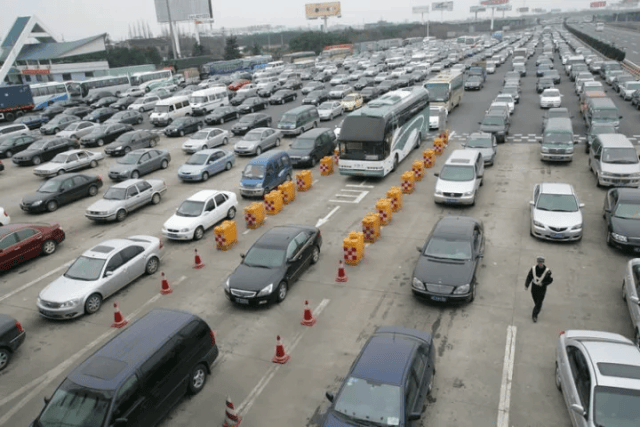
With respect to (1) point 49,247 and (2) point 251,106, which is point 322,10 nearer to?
(2) point 251,106

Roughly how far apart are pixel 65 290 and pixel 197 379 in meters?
5.89

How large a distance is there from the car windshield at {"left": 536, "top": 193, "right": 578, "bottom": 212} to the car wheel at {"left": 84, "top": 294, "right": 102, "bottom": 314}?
14.9 meters

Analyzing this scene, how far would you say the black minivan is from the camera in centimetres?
813

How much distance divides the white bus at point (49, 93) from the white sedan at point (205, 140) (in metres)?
30.6

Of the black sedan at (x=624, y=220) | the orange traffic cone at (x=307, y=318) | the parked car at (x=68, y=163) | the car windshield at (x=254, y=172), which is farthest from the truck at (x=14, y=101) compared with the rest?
the black sedan at (x=624, y=220)

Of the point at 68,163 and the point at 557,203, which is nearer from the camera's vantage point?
the point at 557,203

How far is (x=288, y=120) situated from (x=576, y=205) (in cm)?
2261

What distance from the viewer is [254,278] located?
1338cm

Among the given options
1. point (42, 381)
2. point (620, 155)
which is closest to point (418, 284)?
point (42, 381)

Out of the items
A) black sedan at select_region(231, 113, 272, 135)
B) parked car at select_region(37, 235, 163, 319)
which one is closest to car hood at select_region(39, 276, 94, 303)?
parked car at select_region(37, 235, 163, 319)

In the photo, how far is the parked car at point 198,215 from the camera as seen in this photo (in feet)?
59.5

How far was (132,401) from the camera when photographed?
332 inches

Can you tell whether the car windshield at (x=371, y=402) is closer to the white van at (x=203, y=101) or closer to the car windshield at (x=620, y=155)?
the car windshield at (x=620, y=155)

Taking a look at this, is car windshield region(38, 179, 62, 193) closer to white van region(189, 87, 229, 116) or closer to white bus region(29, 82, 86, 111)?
white van region(189, 87, 229, 116)
